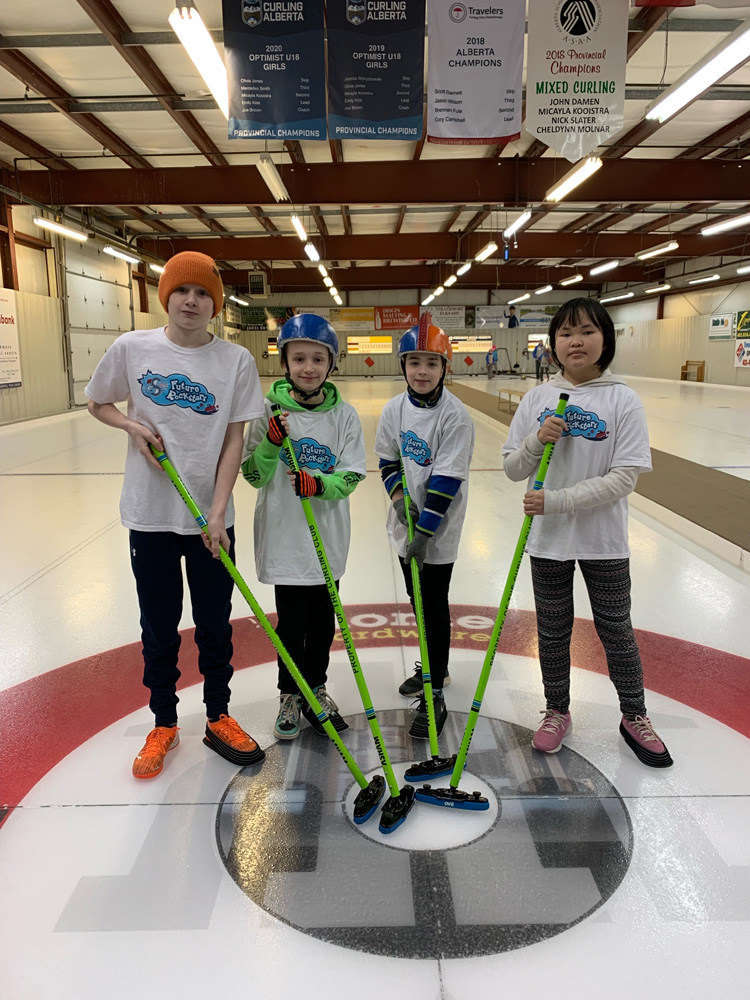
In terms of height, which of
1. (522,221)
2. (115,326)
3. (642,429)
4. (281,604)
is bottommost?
(281,604)

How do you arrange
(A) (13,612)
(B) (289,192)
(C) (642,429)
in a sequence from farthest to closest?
(B) (289,192) < (A) (13,612) < (C) (642,429)

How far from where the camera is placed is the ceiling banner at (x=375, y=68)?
5059 mm

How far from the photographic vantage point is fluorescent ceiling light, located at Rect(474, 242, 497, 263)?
1665 cm

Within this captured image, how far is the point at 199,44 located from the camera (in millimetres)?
5242

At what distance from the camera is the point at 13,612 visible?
12.3 ft

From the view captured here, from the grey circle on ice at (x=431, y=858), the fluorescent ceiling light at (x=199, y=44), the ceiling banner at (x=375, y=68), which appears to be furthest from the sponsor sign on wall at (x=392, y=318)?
the grey circle on ice at (x=431, y=858)

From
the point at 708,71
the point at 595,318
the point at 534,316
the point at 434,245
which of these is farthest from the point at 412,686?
the point at 534,316

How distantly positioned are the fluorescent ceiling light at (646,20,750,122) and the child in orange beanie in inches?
214

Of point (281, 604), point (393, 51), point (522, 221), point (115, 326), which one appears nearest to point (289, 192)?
point (522, 221)

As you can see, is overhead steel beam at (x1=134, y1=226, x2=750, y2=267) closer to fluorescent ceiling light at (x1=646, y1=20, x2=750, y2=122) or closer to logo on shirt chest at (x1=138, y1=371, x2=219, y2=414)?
fluorescent ceiling light at (x1=646, y1=20, x2=750, y2=122)

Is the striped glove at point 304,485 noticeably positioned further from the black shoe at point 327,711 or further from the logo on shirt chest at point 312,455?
the black shoe at point 327,711

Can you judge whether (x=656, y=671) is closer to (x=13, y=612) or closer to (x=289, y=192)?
(x=13, y=612)

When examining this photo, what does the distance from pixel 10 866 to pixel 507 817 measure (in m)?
1.51

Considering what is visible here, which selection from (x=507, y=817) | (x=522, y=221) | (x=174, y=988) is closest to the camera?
(x=174, y=988)
